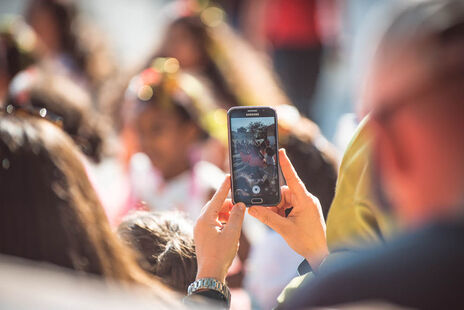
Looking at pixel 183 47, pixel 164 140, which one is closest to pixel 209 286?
pixel 164 140

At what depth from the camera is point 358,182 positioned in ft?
3.51

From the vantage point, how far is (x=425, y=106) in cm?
75

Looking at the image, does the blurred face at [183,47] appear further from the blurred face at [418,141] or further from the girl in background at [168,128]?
the blurred face at [418,141]

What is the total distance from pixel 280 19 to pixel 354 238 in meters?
3.91

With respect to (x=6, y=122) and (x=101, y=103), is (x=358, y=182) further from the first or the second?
(x=101, y=103)

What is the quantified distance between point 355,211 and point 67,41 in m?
4.38

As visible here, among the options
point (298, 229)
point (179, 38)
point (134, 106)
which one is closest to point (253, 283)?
point (298, 229)

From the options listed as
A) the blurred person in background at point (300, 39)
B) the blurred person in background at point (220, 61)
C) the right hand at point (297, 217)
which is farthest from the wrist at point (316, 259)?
the blurred person in background at point (300, 39)

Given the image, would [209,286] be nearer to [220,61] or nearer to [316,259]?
[316,259]

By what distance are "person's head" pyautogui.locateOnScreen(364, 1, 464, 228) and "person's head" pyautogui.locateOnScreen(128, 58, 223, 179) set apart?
200 cm

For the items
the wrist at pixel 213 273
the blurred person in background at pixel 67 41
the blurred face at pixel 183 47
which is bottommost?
the wrist at pixel 213 273

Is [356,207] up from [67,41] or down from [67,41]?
down

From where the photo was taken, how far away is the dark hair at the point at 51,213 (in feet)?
3.61

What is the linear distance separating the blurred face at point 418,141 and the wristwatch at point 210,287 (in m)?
0.44
